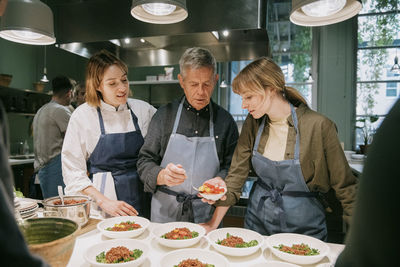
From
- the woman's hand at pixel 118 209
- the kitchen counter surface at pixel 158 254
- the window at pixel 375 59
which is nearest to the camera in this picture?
the kitchen counter surface at pixel 158 254

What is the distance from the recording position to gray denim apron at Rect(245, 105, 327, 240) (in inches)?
66.9

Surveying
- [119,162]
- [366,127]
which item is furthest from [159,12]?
[366,127]

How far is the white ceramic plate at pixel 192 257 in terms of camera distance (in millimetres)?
1218

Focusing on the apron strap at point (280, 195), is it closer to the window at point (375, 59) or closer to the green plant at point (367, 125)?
the green plant at point (367, 125)

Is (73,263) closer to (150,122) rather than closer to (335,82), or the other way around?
(150,122)

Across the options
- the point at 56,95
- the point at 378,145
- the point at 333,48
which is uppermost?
the point at 333,48

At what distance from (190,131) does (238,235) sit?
33.8 inches

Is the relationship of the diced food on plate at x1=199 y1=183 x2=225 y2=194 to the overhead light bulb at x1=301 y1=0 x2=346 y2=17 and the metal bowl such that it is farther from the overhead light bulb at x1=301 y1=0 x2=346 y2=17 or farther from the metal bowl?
the overhead light bulb at x1=301 y1=0 x2=346 y2=17

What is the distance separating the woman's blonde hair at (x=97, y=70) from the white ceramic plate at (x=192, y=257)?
137 cm

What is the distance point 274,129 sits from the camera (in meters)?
1.89

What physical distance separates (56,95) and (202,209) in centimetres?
293

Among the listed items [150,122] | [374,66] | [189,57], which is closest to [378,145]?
[189,57]

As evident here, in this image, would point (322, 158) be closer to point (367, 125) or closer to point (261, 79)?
point (261, 79)

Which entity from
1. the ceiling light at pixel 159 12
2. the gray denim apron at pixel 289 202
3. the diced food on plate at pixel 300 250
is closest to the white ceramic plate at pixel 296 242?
the diced food on plate at pixel 300 250
